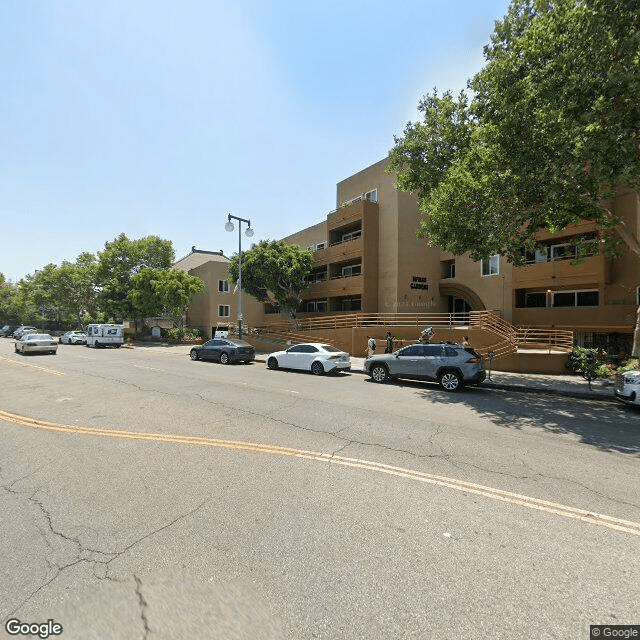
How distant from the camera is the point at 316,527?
3.64m

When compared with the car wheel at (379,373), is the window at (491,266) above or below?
above

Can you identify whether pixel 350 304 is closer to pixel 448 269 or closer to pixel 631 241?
pixel 448 269

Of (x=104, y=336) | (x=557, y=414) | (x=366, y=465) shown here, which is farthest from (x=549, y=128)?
(x=104, y=336)

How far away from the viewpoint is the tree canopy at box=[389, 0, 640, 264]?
9109mm

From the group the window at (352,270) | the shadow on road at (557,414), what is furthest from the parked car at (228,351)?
the window at (352,270)

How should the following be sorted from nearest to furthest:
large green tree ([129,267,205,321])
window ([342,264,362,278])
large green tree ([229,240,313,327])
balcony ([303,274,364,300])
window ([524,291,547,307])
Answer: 1. window ([524,291,547,307])
2. balcony ([303,274,364,300])
3. large green tree ([229,240,313,327])
4. window ([342,264,362,278])
5. large green tree ([129,267,205,321])

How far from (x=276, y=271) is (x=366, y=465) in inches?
935

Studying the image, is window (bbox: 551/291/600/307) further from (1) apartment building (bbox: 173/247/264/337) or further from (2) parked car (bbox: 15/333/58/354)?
(2) parked car (bbox: 15/333/58/354)

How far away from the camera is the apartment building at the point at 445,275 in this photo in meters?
A: 19.2

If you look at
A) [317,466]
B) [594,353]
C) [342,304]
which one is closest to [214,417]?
[317,466]

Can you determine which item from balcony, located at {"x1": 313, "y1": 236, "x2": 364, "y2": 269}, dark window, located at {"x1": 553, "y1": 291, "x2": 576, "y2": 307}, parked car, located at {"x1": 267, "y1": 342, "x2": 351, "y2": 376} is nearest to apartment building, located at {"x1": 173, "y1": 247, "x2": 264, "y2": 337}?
balcony, located at {"x1": 313, "y1": 236, "x2": 364, "y2": 269}

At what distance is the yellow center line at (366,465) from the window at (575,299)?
21.1 m

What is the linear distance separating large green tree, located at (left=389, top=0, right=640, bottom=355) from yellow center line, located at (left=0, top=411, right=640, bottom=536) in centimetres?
899

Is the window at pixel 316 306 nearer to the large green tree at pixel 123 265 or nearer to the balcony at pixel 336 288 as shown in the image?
the balcony at pixel 336 288
